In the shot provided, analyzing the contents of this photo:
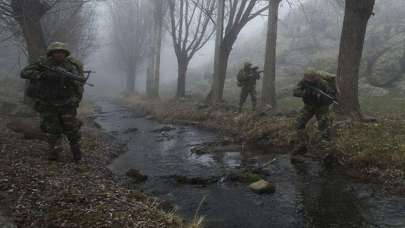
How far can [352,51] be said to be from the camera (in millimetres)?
11031

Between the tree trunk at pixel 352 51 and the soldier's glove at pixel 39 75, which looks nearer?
the soldier's glove at pixel 39 75

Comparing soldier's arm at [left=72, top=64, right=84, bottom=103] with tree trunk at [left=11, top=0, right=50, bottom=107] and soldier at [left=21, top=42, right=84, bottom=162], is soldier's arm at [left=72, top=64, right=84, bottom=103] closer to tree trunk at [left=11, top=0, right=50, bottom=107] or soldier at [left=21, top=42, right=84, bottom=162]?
soldier at [left=21, top=42, right=84, bottom=162]

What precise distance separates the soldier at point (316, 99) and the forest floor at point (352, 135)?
0.40 meters

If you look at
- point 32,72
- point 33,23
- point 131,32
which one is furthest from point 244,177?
point 131,32

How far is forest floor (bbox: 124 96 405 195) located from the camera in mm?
7683

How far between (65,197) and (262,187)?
11.2 feet

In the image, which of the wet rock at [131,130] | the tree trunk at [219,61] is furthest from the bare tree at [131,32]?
the wet rock at [131,130]

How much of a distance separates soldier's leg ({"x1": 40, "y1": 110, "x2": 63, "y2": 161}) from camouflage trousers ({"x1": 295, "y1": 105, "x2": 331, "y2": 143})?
5.42m

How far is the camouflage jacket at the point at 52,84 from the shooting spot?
7168mm

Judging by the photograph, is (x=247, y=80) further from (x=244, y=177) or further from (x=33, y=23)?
(x=244, y=177)

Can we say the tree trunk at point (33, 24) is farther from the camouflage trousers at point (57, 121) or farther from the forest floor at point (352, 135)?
the forest floor at point (352, 135)

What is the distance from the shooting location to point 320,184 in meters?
7.30

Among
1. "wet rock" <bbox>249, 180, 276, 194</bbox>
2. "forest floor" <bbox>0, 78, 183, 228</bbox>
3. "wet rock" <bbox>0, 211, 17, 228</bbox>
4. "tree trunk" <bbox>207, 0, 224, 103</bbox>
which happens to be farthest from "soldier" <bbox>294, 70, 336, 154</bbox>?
"tree trunk" <bbox>207, 0, 224, 103</bbox>

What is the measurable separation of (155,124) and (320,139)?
986cm
